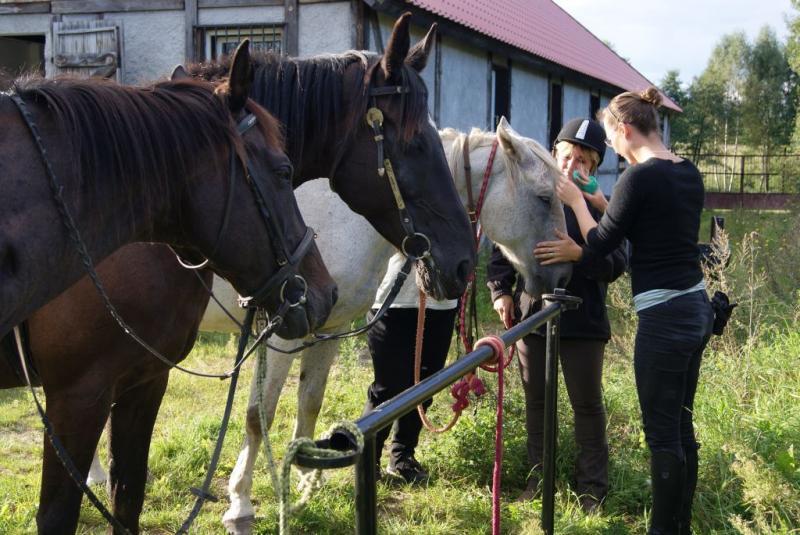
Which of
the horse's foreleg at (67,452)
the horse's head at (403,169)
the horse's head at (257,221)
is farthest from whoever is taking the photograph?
the horse's head at (403,169)

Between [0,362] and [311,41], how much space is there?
22.6ft

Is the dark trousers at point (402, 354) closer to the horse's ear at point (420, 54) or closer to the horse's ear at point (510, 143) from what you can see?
the horse's ear at point (510, 143)

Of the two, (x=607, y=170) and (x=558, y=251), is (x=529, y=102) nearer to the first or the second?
(x=607, y=170)

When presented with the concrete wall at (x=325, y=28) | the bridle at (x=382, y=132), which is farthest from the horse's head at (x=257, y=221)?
the concrete wall at (x=325, y=28)

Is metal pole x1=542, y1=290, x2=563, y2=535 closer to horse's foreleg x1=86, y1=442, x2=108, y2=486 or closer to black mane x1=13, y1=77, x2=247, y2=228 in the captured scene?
black mane x1=13, y1=77, x2=247, y2=228

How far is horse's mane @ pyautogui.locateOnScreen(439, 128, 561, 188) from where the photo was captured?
12.5ft

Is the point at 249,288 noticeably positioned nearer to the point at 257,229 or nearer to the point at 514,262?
the point at 257,229

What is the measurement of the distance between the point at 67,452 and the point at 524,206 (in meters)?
2.37

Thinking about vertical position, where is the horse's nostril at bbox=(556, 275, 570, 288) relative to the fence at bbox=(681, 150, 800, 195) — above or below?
below

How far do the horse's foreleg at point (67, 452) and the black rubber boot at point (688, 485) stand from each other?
2.44 metres

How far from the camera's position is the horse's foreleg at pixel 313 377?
13.3 ft

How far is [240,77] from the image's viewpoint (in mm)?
2025

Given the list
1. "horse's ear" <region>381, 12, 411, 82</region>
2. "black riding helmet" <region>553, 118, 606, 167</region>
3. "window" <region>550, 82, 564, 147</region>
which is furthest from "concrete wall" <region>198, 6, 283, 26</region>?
"window" <region>550, 82, 564, 147</region>

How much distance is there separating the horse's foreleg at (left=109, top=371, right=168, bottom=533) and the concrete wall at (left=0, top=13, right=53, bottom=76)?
8.35 meters
